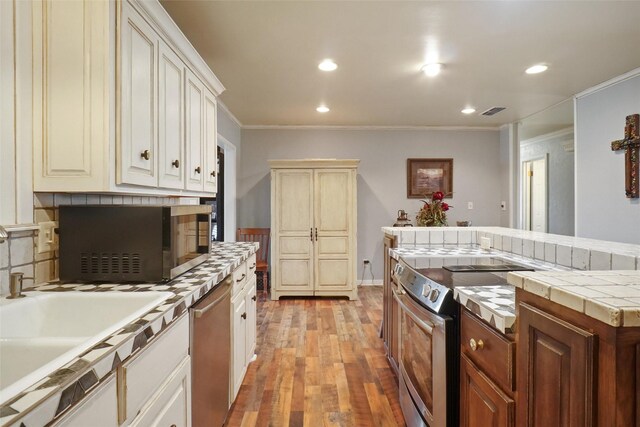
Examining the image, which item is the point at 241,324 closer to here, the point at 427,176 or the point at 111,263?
the point at 111,263

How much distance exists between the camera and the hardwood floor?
2029 mm

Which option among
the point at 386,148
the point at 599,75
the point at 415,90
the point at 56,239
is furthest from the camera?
the point at 386,148

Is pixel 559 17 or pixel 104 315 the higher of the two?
pixel 559 17

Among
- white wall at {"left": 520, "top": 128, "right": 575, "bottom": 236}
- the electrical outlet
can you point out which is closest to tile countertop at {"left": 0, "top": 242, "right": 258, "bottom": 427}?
the electrical outlet

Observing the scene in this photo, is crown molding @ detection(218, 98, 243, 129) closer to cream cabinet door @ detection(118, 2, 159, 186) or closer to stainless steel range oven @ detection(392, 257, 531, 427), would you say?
cream cabinet door @ detection(118, 2, 159, 186)

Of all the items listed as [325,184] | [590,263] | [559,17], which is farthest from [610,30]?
[325,184]

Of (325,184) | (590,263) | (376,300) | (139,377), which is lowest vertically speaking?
(376,300)

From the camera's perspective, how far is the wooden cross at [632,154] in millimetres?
3150

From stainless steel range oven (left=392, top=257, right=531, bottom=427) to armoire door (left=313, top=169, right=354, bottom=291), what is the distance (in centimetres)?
240

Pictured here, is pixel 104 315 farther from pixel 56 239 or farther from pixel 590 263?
pixel 590 263

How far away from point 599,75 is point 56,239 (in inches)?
169

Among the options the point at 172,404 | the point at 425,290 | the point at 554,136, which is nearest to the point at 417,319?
the point at 425,290

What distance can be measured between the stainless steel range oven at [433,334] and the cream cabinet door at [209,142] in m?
1.43

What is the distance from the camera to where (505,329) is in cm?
101
